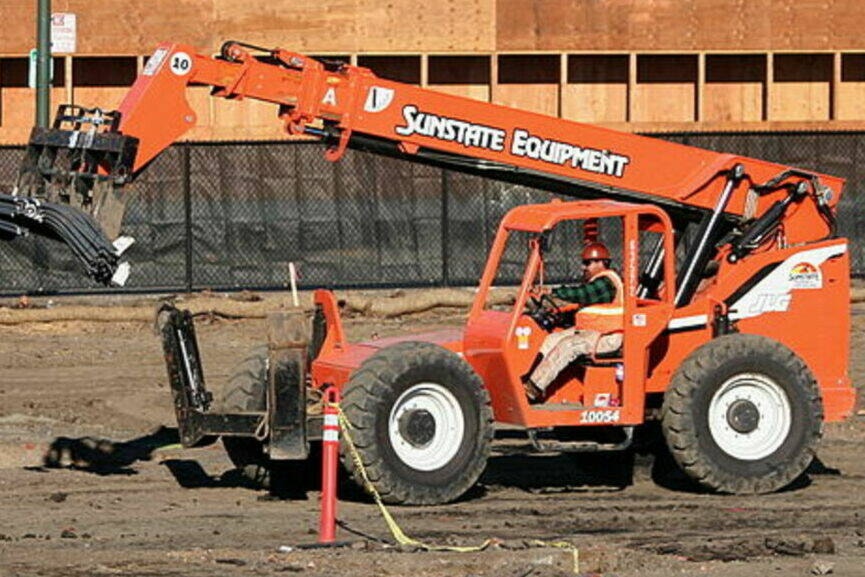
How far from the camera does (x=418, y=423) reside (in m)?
15.4

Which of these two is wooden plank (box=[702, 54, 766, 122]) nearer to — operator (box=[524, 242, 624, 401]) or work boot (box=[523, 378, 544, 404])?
operator (box=[524, 242, 624, 401])

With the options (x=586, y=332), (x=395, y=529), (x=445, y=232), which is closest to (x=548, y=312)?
(x=586, y=332)

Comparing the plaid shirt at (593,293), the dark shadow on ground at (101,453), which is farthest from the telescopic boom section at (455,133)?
the dark shadow on ground at (101,453)

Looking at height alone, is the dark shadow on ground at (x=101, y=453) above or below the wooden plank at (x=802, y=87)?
below

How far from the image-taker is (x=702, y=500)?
626 inches

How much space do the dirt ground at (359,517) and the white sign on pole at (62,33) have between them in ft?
37.4

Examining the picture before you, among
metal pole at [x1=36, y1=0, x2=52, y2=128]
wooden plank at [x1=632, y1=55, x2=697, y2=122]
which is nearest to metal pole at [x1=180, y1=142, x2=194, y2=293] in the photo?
metal pole at [x1=36, y1=0, x2=52, y2=128]

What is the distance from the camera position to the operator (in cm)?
1591

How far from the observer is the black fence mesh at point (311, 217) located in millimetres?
29859

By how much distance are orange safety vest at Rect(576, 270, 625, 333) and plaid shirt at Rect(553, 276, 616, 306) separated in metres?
0.04

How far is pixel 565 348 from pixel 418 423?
1.30m

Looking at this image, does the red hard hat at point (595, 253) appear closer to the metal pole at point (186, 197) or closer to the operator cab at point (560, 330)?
the operator cab at point (560, 330)

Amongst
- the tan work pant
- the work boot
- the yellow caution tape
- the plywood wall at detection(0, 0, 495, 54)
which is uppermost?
the plywood wall at detection(0, 0, 495, 54)

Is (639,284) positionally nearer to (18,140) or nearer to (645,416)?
(645,416)
